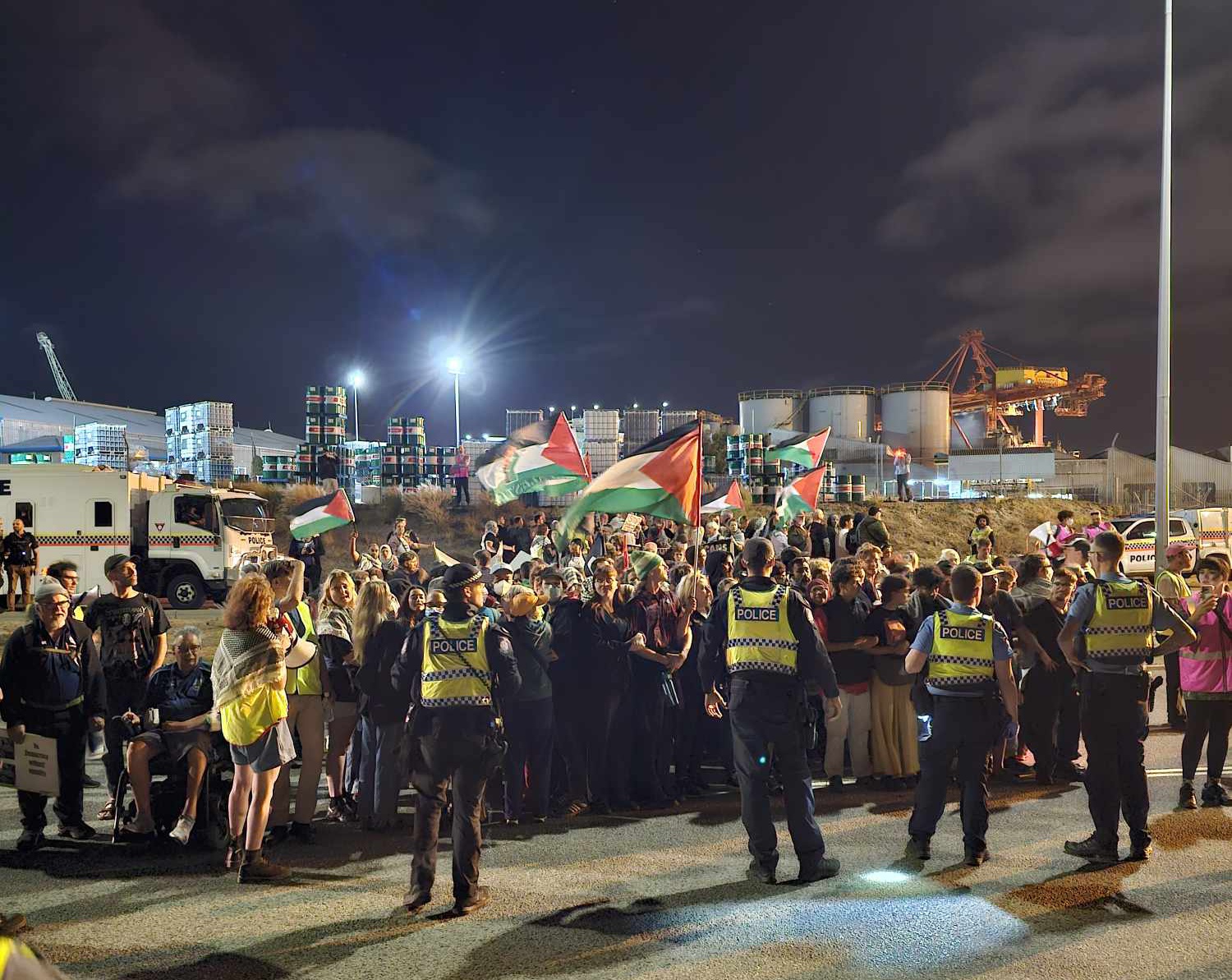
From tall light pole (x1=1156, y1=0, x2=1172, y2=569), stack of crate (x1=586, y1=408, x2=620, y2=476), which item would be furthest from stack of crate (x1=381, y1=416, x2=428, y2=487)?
tall light pole (x1=1156, y1=0, x2=1172, y2=569)

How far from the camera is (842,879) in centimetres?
544

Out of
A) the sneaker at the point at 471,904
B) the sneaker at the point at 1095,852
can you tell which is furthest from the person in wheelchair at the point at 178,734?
the sneaker at the point at 1095,852

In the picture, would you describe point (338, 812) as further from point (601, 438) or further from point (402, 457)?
point (601, 438)

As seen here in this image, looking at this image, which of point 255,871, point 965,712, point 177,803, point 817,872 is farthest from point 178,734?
point 965,712

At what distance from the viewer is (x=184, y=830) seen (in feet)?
20.0

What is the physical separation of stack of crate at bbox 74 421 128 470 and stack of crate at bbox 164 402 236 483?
247 inches

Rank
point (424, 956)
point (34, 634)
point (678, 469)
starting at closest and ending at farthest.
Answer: point (424, 956)
point (34, 634)
point (678, 469)

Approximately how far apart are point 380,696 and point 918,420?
2639 inches

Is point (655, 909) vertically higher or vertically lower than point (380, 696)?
lower

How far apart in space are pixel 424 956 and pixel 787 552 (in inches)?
295

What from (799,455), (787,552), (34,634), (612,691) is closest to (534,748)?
(612,691)

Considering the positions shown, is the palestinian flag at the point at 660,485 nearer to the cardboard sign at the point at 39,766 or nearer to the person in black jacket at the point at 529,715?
the person in black jacket at the point at 529,715

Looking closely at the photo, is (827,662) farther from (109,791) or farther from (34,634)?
(109,791)

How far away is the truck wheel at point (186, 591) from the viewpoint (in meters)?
19.5
